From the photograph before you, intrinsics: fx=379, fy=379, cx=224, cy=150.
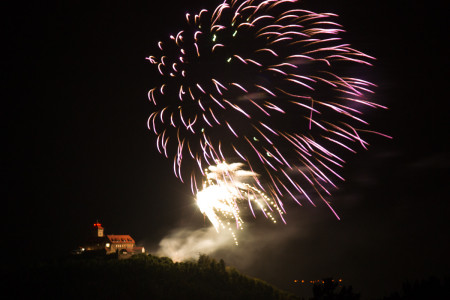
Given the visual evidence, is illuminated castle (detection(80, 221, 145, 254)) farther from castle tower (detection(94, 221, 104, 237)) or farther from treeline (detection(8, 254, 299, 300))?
treeline (detection(8, 254, 299, 300))

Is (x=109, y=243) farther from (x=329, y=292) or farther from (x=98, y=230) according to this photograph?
(x=329, y=292)

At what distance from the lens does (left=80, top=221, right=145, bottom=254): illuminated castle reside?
58.9m

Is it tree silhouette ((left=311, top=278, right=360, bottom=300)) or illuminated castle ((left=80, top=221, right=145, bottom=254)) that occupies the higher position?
illuminated castle ((left=80, top=221, right=145, bottom=254))

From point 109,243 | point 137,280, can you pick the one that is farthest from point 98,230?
point 137,280

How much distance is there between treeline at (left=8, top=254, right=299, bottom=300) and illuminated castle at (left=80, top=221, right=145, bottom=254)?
240cm

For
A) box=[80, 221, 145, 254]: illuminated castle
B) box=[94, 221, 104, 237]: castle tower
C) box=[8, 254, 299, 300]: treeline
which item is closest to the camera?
box=[8, 254, 299, 300]: treeline

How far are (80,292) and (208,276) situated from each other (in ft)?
54.7

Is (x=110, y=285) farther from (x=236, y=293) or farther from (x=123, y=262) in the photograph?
(x=236, y=293)

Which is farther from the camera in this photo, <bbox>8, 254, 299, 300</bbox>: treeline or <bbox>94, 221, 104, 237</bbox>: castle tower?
<bbox>94, 221, 104, 237</bbox>: castle tower

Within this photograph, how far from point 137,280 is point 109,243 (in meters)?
13.8

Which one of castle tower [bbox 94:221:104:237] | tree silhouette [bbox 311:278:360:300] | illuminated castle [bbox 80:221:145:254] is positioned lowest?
tree silhouette [bbox 311:278:360:300]

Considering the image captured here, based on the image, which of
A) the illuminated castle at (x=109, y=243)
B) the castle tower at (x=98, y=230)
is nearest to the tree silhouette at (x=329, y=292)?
the illuminated castle at (x=109, y=243)

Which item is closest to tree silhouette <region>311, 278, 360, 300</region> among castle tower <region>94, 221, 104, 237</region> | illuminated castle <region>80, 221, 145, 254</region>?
illuminated castle <region>80, 221, 145, 254</region>

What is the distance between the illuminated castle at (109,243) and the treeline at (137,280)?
2.40 meters
